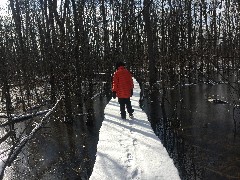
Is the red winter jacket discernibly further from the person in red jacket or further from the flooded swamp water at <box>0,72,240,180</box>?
the flooded swamp water at <box>0,72,240,180</box>

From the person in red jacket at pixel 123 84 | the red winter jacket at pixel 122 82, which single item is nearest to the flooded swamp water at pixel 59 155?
the person in red jacket at pixel 123 84

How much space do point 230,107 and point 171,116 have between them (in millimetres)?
2918

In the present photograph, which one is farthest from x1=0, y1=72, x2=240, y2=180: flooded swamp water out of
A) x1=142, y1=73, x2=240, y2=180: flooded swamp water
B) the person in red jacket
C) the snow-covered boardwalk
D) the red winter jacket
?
the red winter jacket

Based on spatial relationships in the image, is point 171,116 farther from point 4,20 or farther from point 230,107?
point 4,20

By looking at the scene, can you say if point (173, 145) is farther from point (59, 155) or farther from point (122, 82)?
point (59, 155)

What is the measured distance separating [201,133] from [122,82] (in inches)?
137

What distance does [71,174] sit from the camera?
817 centimetres

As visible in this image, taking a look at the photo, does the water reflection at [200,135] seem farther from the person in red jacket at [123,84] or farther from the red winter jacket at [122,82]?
the red winter jacket at [122,82]

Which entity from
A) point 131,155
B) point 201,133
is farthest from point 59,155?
point 201,133

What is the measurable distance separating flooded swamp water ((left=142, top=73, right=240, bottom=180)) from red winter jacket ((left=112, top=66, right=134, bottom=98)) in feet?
6.57

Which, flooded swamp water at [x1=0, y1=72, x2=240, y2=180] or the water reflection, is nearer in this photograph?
the water reflection

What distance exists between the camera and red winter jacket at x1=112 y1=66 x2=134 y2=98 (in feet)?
30.2

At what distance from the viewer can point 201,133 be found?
1084cm

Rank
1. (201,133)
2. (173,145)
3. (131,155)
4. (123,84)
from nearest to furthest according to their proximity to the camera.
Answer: (131,155) → (123,84) → (173,145) → (201,133)
